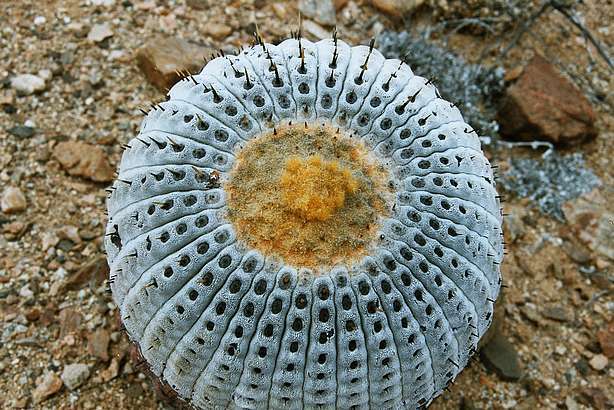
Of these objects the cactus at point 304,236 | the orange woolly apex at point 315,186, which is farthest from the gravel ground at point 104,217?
the orange woolly apex at point 315,186

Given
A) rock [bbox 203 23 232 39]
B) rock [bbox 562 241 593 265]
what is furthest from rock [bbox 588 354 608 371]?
rock [bbox 203 23 232 39]

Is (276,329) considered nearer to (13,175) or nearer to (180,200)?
(180,200)

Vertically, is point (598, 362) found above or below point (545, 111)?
below

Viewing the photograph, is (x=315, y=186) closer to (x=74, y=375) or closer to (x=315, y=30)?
(x=74, y=375)

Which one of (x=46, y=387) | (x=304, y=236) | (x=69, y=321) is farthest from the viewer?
(x=69, y=321)

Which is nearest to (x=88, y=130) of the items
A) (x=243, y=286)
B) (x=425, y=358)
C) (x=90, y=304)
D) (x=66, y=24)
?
(x=66, y=24)

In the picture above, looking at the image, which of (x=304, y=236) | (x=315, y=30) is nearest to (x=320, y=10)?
(x=315, y=30)

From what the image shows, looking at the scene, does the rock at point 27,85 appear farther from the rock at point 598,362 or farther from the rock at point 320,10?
the rock at point 598,362

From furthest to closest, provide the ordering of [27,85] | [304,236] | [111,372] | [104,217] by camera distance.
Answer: [27,85]
[104,217]
[111,372]
[304,236]
